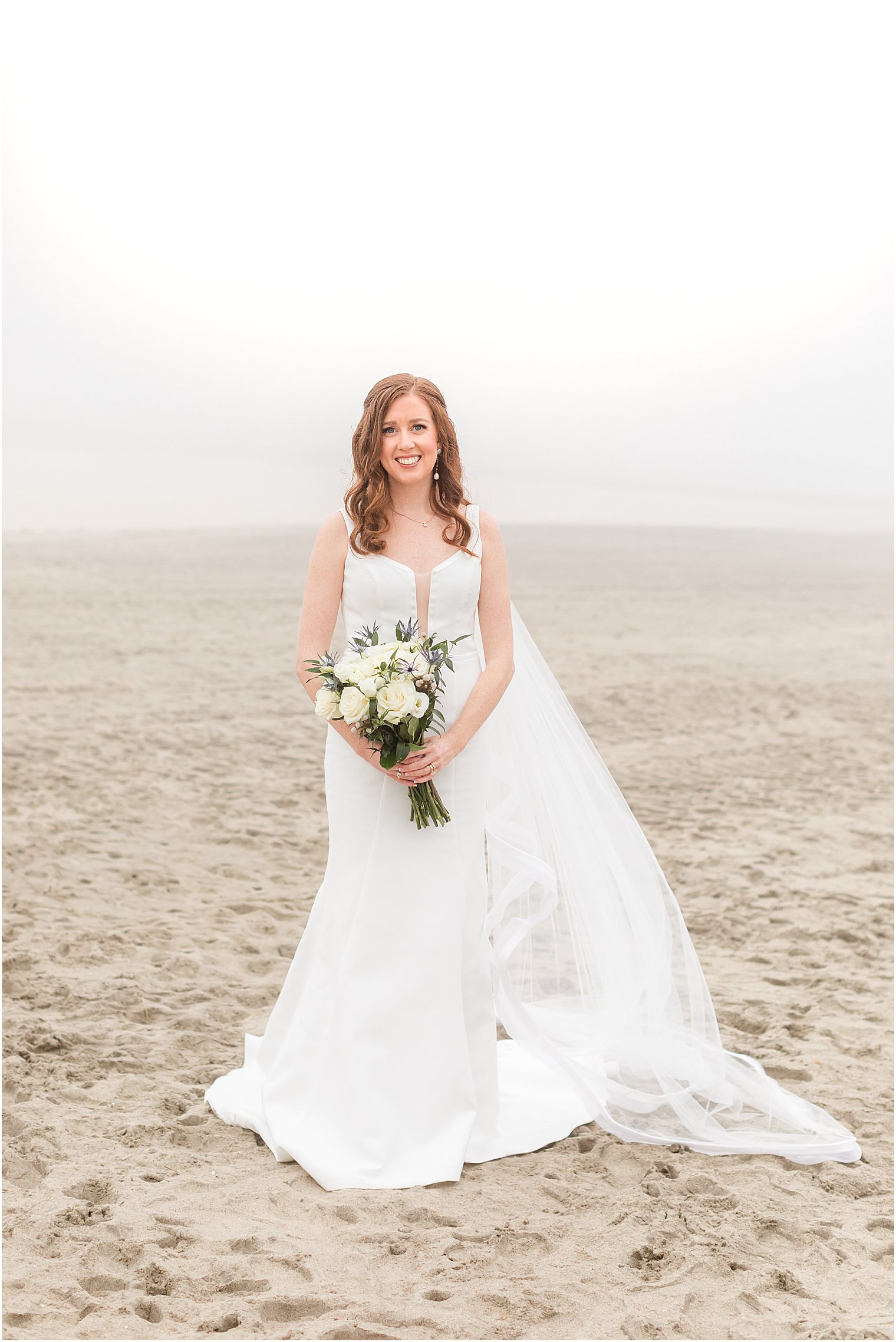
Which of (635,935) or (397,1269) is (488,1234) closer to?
(397,1269)

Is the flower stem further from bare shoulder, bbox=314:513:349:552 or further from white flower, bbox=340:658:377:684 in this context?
bare shoulder, bbox=314:513:349:552

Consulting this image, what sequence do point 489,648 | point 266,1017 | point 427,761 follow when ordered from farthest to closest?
point 266,1017 < point 489,648 < point 427,761

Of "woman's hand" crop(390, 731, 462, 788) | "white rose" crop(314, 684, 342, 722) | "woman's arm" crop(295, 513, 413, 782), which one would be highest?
"woman's arm" crop(295, 513, 413, 782)

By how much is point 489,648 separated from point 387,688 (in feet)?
2.03

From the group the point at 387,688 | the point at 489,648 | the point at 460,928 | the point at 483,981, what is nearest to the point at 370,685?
the point at 387,688

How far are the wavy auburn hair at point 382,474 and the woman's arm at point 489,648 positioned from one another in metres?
0.12

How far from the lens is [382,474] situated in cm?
381

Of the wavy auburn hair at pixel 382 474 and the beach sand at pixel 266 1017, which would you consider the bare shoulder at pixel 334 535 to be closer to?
the wavy auburn hair at pixel 382 474

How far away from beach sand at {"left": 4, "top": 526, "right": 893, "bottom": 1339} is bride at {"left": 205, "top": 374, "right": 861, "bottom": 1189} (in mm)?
147

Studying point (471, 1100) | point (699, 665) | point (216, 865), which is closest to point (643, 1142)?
point (471, 1100)

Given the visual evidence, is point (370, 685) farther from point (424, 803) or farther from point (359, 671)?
point (424, 803)

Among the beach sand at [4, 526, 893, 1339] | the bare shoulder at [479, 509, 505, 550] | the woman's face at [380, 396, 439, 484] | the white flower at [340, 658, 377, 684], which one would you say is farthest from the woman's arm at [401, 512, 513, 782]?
the beach sand at [4, 526, 893, 1339]

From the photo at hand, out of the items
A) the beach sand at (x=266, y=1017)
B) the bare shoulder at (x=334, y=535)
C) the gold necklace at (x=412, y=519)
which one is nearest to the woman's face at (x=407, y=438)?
the gold necklace at (x=412, y=519)

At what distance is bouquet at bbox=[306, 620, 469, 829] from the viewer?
135 inches
